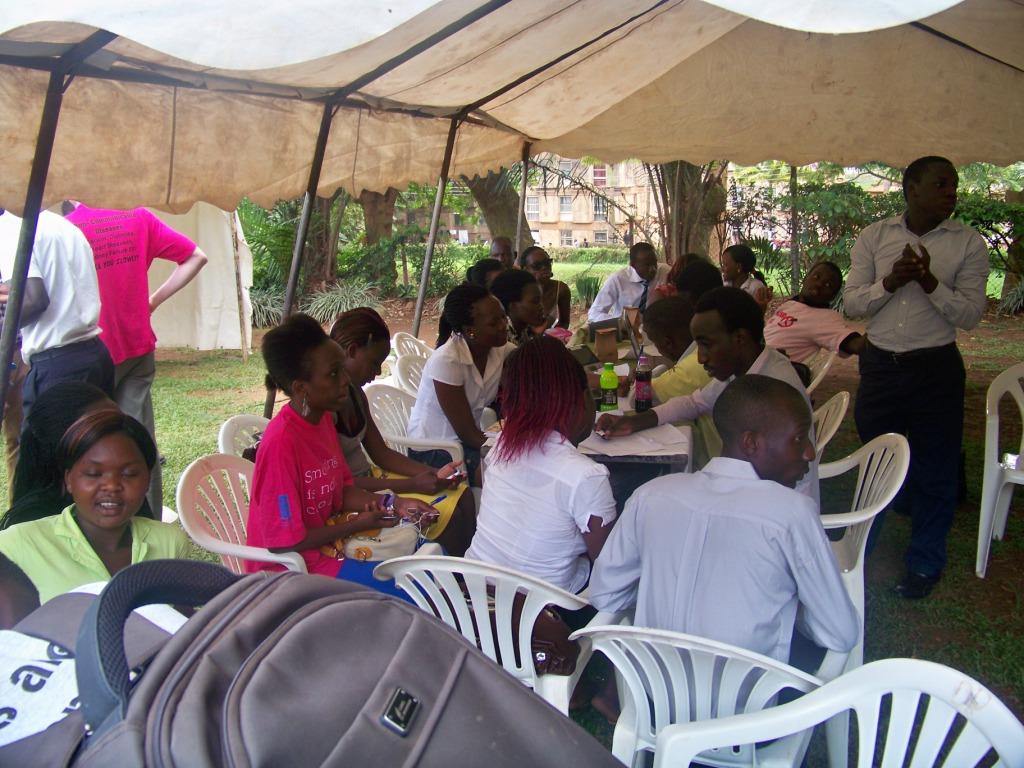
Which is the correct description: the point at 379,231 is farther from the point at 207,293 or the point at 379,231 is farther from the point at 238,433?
the point at 238,433

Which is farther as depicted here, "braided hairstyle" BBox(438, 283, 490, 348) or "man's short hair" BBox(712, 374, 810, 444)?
→ "braided hairstyle" BBox(438, 283, 490, 348)

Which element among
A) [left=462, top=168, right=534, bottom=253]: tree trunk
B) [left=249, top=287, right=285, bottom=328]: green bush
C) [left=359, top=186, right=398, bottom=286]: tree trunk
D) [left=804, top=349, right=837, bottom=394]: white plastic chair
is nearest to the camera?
[left=804, top=349, right=837, bottom=394]: white plastic chair

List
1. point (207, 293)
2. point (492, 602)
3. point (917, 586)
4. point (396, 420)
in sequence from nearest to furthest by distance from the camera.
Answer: point (492, 602) → point (917, 586) → point (396, 420) → point (207, 293)

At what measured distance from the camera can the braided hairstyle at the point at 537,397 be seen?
7.64 feet

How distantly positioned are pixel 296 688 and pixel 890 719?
1.15 metres

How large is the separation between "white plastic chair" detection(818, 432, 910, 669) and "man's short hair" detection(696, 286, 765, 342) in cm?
62

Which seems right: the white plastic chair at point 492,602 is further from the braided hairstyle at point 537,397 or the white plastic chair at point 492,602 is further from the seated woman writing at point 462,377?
the seated woman writing at point 462,377

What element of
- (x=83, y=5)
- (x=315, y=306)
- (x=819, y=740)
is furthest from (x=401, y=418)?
(x=315, y=306)

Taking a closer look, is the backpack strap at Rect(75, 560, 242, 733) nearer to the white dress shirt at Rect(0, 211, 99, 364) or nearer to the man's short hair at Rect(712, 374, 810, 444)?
the man's short hair at Rect(712, 374, 810, 444)

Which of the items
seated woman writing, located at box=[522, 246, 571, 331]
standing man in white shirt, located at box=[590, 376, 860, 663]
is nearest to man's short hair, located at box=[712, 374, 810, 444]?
standing man in white shirt, located at box=[590, 376, 860, 663]

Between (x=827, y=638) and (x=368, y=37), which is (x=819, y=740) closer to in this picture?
(x=827, y=638)

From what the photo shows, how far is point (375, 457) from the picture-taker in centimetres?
352

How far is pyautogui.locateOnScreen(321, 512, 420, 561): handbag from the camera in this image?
2719 millimetres

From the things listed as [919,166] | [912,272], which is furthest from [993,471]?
[919,166]
